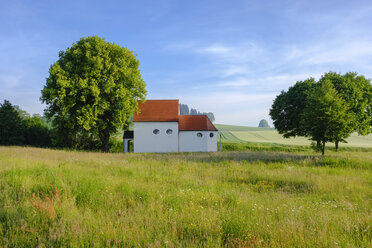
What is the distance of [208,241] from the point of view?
10.6 ft

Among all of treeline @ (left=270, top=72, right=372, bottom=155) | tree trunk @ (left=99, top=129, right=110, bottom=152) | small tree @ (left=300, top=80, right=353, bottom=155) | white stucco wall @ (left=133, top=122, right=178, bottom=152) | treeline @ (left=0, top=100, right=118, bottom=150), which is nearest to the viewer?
small tree @ (left=300, top=80, right=353, bottom=155)

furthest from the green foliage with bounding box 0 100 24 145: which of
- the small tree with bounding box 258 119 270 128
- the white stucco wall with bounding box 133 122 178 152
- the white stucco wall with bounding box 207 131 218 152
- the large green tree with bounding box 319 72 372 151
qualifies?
the small tree with bounding box 258 119 270 128

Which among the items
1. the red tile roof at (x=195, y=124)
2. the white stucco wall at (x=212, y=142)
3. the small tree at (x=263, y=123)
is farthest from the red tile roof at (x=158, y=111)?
the small tree at (x=263, y=123)

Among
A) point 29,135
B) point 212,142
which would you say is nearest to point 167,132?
point 212,142

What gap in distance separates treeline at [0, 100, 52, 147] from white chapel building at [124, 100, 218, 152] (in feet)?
54.4

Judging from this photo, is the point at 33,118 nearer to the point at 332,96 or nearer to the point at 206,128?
Answer: the point at 206,128

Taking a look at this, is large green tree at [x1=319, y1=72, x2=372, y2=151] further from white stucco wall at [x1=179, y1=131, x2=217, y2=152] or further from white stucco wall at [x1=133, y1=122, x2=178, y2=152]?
white stucco wall at [x1=133, y1=122, x2=178, y2=152]

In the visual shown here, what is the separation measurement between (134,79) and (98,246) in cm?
2703

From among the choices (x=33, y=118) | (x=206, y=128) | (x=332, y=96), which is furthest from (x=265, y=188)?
(x=33, y=118)

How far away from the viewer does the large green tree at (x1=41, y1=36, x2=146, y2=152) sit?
960 inches

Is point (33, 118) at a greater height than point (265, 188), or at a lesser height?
greater

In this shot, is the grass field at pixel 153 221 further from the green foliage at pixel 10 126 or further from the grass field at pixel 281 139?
the grass field at pixel 281 139

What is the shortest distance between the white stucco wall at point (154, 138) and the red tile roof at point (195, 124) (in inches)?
77.5

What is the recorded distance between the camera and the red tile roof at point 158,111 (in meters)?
34.4
